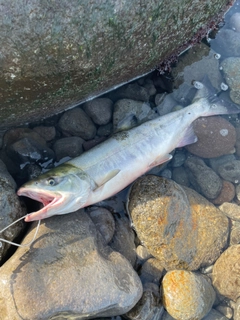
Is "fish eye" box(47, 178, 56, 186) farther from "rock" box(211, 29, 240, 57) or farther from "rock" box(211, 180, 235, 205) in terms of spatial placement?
"rock" box(211, 29, 240, 57)

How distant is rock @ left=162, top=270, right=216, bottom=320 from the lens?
13.6ft

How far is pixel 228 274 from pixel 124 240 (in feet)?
5.70

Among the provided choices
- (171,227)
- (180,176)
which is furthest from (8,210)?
(180,176)

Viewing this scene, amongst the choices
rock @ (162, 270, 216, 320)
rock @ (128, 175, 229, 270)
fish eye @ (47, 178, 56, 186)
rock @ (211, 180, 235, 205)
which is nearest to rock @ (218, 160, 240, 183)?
rock @ (211, 180, 235, 205)

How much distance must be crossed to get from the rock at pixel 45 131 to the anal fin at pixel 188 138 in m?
2.24

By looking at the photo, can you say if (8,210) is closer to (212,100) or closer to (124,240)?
(124,240)

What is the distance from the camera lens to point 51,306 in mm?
3299

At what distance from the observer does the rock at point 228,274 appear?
4.59 m

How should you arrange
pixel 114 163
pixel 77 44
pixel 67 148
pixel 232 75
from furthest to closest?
pixel 232 75
pixel 67 148
pixel 114 163
pixel 77 44

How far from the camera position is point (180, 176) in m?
5.58

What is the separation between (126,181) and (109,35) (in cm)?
214

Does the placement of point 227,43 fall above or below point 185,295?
above

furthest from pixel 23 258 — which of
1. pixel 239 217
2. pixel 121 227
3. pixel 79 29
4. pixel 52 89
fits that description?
pixel 239 217

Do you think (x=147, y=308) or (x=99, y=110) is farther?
(x=99, y=110)
